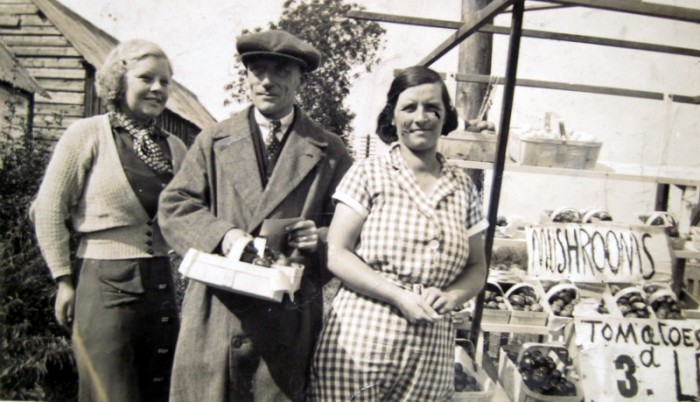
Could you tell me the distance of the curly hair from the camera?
220 centimetres

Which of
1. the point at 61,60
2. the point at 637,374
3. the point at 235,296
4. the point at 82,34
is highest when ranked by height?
the point at 82,34

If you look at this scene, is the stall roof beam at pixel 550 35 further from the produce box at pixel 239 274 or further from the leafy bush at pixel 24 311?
the leafy bush at pixel 24 311

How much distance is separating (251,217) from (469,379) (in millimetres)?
1367

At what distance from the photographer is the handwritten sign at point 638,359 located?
110 inches

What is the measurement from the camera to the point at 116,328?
213cm

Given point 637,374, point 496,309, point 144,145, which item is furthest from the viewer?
point 496,309

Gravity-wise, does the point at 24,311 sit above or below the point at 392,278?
below

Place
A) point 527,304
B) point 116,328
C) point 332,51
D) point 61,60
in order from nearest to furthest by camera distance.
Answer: point 116,328 → point 527,304 → point 332,51 → point 61,60

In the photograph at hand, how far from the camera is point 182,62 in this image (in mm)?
3412

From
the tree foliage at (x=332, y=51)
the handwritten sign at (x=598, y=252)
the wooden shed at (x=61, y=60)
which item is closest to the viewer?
the handwritten sign at (x=598, y=252)

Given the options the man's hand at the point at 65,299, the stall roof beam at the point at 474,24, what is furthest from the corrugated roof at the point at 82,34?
the man's hand at the point at 65,299

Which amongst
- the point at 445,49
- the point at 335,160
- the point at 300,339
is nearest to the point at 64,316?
the point at 300,339

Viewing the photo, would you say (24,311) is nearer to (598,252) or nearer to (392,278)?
(392,278)

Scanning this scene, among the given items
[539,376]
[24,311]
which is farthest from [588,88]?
[24,311]
